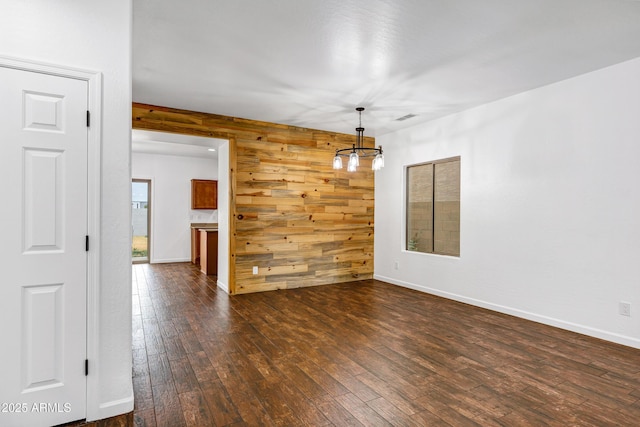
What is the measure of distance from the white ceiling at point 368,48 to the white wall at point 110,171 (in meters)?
0.52

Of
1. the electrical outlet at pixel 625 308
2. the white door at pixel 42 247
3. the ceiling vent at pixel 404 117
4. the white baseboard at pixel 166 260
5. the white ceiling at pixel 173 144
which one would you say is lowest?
the white baseboard at pixel 166 260

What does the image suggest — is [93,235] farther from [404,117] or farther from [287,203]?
[404,117]

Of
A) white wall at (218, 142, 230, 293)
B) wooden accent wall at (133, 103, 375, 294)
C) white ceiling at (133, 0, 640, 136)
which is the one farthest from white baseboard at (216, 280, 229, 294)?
white ceiling at (133, 0, 640, 136)

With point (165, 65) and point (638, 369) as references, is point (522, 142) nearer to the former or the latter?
point (638, 369)

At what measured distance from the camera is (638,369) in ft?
9.06

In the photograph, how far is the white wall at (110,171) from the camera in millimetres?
1990

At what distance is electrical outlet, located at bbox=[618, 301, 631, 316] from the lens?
3232mm

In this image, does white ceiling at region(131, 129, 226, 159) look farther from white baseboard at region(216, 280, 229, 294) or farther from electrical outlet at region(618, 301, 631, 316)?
electrical outlet at region(618, 301, 631, 316)

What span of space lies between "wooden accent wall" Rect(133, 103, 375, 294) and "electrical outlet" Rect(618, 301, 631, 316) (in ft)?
12.2

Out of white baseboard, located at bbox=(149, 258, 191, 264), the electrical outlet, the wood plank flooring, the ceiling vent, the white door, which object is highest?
the ceiling vent

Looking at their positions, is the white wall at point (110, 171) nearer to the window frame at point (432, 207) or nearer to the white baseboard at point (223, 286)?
the white baseboard at point (223, 286)

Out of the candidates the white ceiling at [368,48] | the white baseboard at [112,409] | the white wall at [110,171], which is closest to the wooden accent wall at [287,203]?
the white ceiling at [368,48]

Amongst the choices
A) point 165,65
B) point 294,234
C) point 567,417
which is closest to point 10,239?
point 165,65

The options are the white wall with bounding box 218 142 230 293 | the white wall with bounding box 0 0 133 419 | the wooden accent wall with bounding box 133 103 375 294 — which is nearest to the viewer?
the white wall with bounding box 0 0 133 419
